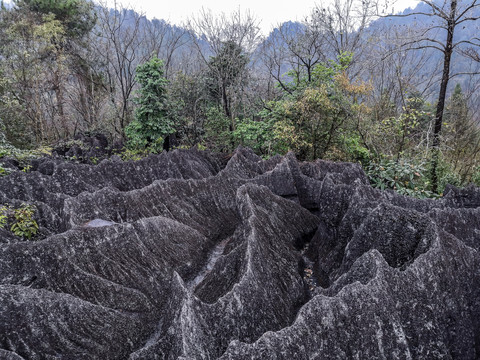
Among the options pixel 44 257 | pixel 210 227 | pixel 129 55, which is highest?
pixel 129 55

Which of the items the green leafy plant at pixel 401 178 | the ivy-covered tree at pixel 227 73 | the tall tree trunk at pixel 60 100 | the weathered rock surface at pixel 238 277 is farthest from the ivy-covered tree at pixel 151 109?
the green leafy plant at pixel 401 178

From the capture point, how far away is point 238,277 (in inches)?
230

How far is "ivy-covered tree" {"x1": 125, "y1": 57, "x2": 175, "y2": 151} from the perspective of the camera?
16469 millimetres

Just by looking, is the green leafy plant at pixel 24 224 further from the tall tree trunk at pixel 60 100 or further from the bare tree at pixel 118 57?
the tall tree trunk at pixel 60 100

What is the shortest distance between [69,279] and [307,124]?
1160 centimetres

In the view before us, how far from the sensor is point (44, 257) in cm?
556

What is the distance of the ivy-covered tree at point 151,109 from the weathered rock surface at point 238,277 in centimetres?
762

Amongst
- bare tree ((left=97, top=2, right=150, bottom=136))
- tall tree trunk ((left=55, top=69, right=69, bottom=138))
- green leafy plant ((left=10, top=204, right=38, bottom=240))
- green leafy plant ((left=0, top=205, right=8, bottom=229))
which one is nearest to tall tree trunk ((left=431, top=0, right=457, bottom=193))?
green leafy plant ((left=10, top=204, right=38, bottom=240))

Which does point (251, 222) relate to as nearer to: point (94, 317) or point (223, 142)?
point (94, 317)

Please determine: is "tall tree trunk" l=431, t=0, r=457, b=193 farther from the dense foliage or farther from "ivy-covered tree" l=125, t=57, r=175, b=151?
"ivy-covered tree" l=125, t=57, r=175, b=151

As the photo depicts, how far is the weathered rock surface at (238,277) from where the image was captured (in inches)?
169

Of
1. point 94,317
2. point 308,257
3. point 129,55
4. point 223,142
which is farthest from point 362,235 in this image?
point 129,55

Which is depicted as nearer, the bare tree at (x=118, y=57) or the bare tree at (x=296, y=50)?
the bare tree at (x=296, y=50)

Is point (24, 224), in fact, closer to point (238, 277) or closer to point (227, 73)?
point (238, 277)
